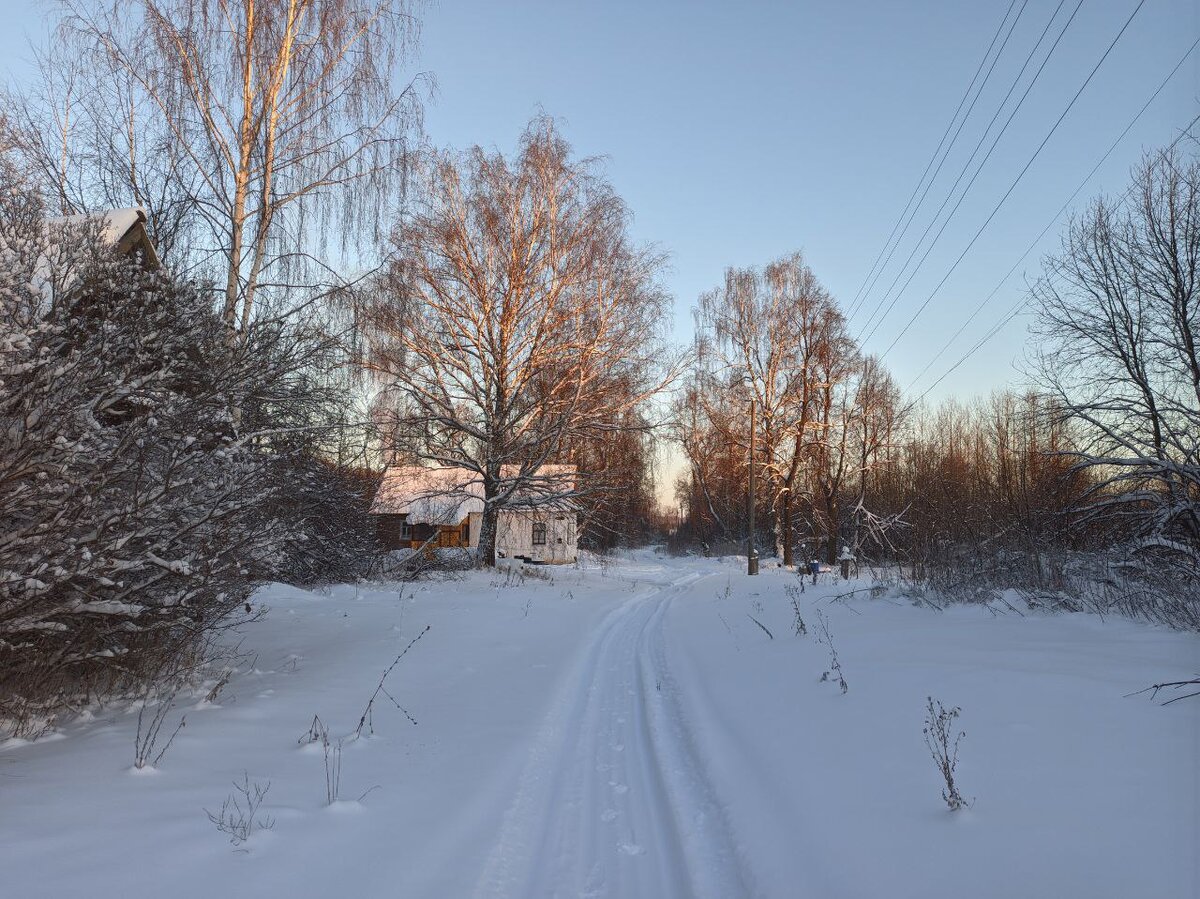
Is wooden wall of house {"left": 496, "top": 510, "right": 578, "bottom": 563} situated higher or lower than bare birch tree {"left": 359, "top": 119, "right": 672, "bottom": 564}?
lower

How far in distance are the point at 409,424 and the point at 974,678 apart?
13651 millimetres

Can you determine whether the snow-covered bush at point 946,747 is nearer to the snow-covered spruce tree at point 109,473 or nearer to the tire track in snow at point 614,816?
the tire track in snow at point 614,816

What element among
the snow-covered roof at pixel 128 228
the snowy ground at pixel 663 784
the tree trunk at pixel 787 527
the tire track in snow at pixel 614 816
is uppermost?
the snow-covered roof at pixel 128 228

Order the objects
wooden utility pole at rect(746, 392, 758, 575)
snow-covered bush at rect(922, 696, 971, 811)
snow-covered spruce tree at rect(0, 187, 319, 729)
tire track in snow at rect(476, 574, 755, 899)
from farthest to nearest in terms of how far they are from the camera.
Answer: wooden utility pole at rect(746, 392, 758, 575) → snow-covered spruce tree at rect(0, 187, 319, 729) → snow-covered bush at rect(922, 696, 971, 811) → tire track in snow at rect(476, 574, 755, 899)

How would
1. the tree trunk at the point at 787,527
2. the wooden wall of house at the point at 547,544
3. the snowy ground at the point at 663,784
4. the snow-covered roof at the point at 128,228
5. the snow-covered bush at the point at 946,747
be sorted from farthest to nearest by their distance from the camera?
the wooden wall of house at the point at 547,544 < the tree trunk at the point at 787,527 < the snow-covered roof at the point at 128,228 < the snow-covered bush at the point at 946,747 < the snowy ground at the point at 663,784

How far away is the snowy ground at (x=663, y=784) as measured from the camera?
264 centimetres

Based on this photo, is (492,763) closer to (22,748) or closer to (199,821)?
(199,821)

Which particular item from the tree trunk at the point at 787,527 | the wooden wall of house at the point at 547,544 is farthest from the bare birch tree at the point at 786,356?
the wooden wall of house at the point at 547,544

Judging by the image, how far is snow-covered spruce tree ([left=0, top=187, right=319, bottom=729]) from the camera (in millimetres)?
3779

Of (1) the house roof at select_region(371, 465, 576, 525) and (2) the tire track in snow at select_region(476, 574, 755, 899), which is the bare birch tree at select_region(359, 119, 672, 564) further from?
(2) the tire track in snow at select_region(476, 574, 755, 899)

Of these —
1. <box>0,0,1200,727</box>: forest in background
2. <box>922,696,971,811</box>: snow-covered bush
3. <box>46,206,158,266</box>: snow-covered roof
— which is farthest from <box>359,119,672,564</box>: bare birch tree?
<box>922,696,971,811</box>: snow-covered bush

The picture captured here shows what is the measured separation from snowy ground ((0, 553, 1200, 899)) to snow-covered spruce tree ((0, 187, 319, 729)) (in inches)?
27.6

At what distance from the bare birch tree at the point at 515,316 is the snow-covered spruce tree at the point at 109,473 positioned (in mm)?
9836

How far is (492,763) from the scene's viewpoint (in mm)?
4297
